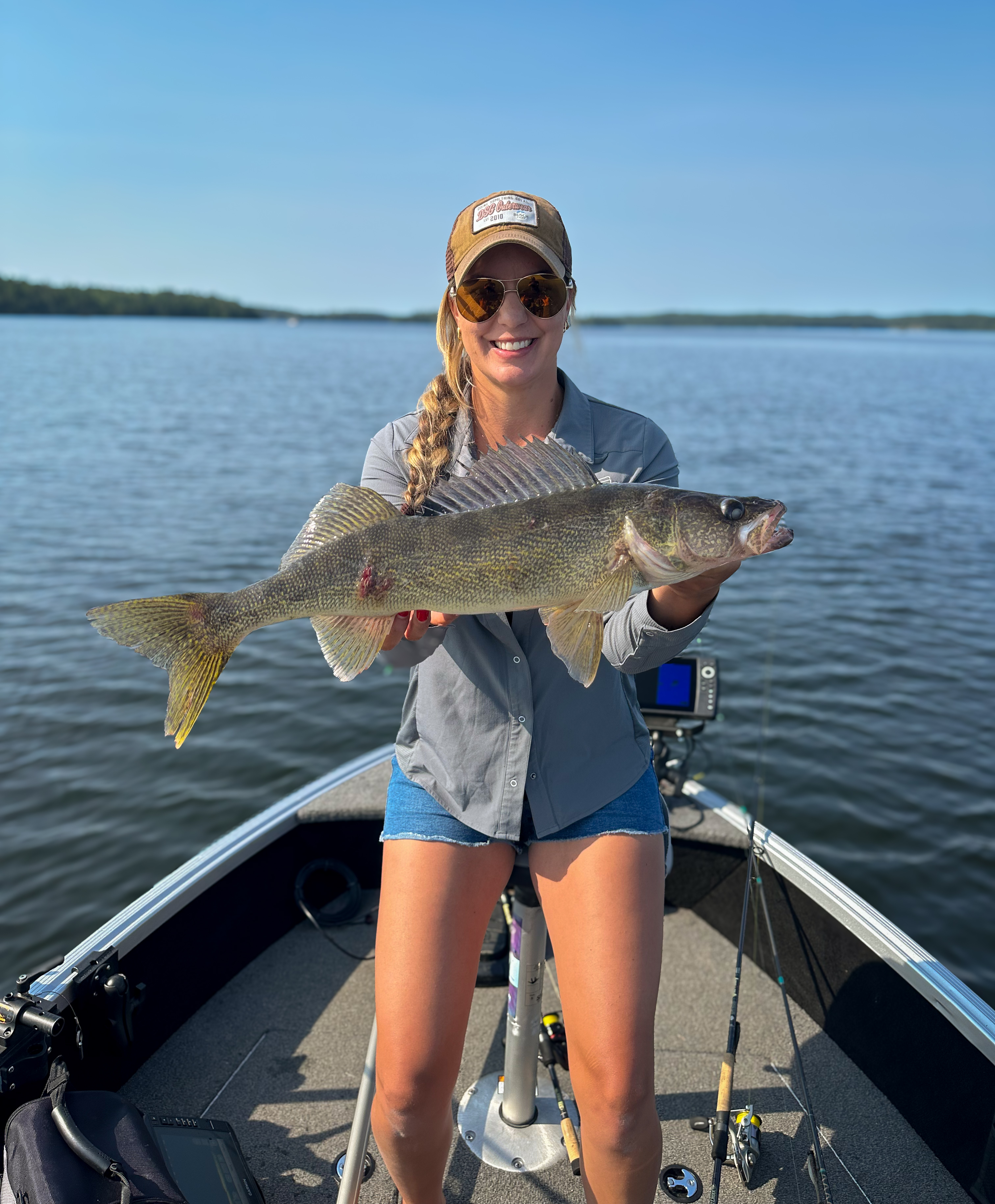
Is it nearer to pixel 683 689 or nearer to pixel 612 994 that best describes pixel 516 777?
pixel 612 994

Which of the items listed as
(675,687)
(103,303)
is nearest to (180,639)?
(675,687)

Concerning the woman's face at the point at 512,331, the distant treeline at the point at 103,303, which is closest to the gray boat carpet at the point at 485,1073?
the woman's face at the point at 512,331

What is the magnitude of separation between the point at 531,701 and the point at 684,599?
693 millimetres

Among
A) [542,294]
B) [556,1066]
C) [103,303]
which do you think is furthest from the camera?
Answer: [103,303]

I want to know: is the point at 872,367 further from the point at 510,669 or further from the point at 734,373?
the point at 510,669

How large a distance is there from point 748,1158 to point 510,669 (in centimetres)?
219

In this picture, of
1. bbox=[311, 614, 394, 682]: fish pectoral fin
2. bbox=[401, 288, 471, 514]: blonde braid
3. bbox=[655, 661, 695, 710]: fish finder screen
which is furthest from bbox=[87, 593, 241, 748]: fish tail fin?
bbox=[655, 661, 695, 710]: fish finder screen

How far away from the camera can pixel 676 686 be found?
4.69 metres

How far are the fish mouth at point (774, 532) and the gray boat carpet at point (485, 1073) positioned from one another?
1.98 meters

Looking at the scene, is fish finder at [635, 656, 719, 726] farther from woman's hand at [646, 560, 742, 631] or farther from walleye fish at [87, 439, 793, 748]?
walleye fish at [87, 439, 793, 748]

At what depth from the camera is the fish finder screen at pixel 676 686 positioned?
466 centimetres

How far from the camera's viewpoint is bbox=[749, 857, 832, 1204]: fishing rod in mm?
3205

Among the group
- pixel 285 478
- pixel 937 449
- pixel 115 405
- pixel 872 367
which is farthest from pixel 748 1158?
pixel 872 367

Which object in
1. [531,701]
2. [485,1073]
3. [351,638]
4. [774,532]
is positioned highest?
[774,532]
